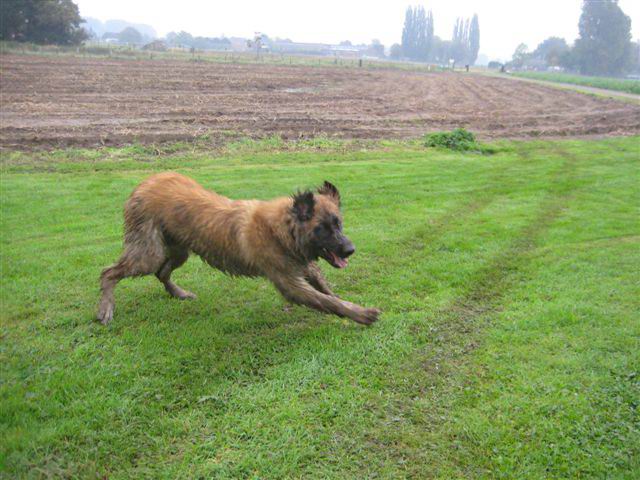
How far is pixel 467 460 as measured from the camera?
398cm

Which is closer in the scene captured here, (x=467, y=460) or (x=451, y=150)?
(x=467, y=460)

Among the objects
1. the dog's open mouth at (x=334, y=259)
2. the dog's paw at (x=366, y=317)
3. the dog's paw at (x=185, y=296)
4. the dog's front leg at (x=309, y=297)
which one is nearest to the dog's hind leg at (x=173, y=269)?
the dog's paw at (x=185, y=296)

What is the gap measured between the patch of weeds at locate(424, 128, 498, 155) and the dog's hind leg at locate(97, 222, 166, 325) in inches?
537

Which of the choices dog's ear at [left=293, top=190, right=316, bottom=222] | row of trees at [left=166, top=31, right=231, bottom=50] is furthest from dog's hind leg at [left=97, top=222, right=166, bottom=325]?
row of trees at [left=166, top=31, right=231, bottom=50]

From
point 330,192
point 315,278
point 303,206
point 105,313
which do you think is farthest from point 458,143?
point 105,313

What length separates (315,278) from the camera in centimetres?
613

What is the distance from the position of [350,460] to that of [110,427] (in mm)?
2025

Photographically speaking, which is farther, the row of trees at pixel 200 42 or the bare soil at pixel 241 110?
the row of trees at pixel 200 42

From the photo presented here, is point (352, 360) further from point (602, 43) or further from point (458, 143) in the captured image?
point (602, 43)

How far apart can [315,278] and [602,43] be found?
136 m

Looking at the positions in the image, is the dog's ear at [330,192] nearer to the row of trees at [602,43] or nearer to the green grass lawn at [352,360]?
the green grass lawn at [352,360]

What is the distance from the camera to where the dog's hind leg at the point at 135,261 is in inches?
237

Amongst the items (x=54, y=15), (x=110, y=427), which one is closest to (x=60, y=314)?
(x=110, y=427)

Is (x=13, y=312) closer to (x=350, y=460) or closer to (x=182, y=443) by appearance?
(x=182, y=443)
